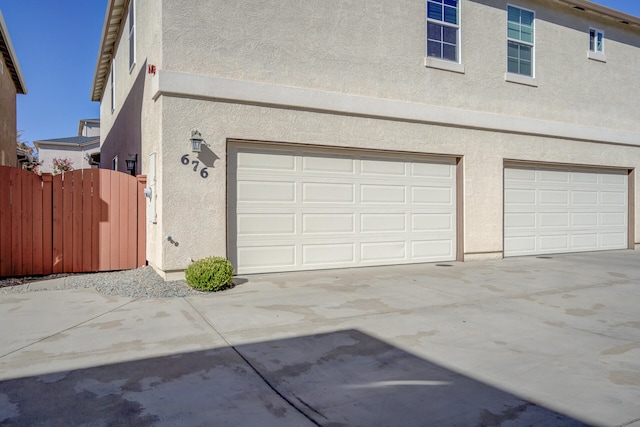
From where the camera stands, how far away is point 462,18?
10.3 m

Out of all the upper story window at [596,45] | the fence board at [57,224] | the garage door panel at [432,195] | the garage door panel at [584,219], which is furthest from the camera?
the upper story window at [596,45]

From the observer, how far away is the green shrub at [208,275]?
680 centimetres

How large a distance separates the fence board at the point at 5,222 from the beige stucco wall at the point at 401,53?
3465mm

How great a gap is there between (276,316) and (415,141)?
5.68 m

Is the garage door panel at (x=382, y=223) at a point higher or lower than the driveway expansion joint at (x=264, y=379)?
higher

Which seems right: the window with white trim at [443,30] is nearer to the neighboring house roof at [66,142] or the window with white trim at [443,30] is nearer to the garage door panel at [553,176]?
the garage door panel at [553,176]

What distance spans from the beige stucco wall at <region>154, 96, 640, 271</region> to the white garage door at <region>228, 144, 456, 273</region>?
1.04 ft

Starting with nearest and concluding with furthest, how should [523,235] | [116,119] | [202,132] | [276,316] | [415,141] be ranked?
[276,316] → [202,132] → [415,141] → [523,235] → [116,119]

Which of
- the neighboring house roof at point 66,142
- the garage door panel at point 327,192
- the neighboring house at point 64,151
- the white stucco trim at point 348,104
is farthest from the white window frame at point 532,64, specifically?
the neighboring house roof at point 66,142

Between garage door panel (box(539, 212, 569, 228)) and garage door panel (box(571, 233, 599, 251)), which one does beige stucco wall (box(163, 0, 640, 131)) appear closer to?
garage door panel (box(539, 212, 569, 228))

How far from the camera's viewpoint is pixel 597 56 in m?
12.5

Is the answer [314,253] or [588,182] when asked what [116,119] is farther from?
[588,182]

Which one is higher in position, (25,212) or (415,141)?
(415,141)

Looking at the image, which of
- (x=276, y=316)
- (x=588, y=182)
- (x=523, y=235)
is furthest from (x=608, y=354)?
(x=588, y=182)
